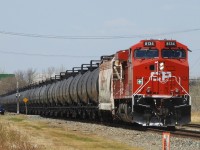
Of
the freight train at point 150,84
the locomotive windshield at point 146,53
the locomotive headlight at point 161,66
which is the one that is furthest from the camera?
the locomotive windshield at point 146,53

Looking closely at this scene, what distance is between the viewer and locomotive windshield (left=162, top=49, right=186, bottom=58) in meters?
23.2

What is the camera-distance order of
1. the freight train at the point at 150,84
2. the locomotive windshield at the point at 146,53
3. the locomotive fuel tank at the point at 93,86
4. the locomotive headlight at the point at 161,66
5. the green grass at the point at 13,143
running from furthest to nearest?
the locomotive fuel tank at the point at 93,86, the locomotive windshield at the point at 146,53, the locomotive headlight at the point at 161,66, the freight train at the point at 150,84, the green grass at the point at 13,143

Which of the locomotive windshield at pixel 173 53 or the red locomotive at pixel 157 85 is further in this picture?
the locomotive windshield at pixel 173 53

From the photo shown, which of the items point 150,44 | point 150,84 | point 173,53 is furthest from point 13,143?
point 173,53

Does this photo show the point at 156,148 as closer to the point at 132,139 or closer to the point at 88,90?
the point at 132,139

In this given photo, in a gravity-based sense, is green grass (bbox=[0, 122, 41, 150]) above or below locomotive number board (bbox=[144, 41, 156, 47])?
below

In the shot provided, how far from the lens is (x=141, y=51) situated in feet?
76.5

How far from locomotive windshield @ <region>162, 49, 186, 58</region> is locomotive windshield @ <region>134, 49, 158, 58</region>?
1.43 feet

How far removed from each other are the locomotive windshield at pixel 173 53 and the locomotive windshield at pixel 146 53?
1.43 feet

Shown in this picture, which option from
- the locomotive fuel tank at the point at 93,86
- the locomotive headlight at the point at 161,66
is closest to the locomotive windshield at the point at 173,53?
the locomotive headlight at the point at 161,66

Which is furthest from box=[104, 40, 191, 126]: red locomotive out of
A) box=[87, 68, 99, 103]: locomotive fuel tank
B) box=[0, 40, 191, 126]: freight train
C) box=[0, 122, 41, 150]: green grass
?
box=[87, 68, 99, 103]: locomotive fuel tank

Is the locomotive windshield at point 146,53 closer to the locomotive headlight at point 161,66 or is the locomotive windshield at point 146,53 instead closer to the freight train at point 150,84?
the freight train at point 150,84

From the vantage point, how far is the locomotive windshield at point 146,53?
23.2 metres

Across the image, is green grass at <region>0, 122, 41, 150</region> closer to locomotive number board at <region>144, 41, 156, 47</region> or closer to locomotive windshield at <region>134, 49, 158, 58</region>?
locomotive windshield at <region>134, 49, 158, 58</region>
